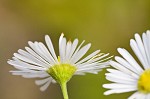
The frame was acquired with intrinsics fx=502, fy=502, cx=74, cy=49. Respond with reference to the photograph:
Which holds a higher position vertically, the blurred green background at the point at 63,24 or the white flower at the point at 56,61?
the blurred green background at the point at 63,24

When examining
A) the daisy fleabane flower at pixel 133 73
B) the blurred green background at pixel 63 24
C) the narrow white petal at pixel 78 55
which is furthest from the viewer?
the blurred green background at pixel 63 24

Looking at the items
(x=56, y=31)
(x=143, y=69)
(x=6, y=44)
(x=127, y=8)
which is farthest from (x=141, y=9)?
(x=143, y=69)

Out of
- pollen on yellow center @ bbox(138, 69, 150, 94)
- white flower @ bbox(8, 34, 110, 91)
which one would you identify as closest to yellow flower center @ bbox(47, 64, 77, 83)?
white flower @ bbox(8, 34, 110, 91)

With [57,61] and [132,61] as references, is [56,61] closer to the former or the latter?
[57,61]

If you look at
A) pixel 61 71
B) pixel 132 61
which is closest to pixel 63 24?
pixel 61 71

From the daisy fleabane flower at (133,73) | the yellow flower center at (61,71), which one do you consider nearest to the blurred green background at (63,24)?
the yellow flower center at (61,71)

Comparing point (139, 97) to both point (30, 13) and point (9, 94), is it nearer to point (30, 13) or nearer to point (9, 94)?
point (9, 94)

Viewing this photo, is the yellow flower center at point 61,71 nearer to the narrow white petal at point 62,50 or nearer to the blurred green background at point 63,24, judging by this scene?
the narrow white petal at point 62,50
